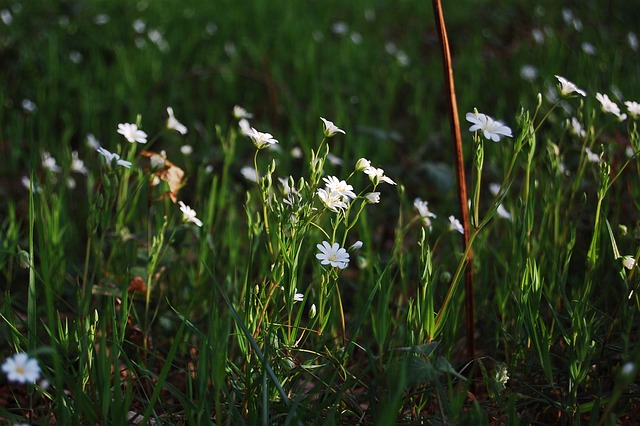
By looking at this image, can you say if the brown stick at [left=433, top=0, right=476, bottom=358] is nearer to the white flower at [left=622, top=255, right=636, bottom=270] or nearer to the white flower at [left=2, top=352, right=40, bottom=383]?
the white flower at [left=622, top=255, right=636, bottom=270]

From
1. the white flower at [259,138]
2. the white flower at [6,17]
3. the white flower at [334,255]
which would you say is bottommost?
the white flower at [6,17]

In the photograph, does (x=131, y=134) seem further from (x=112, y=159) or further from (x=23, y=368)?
(x=23, y=368)

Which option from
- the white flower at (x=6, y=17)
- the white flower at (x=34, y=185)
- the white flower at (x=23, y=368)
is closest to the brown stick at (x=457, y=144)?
the white flower at (x=23, y=368)

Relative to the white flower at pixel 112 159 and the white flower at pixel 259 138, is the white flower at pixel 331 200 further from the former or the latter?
the white flower at pixel 112 159

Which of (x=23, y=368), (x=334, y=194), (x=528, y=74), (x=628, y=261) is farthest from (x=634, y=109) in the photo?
(x=528, y=74)

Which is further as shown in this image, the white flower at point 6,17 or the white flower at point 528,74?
the white flower at point 6,17

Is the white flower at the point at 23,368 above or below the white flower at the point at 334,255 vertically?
above

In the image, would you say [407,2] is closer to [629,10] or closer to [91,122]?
[629,10]

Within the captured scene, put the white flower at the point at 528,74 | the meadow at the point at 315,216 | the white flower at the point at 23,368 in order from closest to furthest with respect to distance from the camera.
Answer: the white flower at the point at 23,368, the meadow at the point at 315,216, the white flower at the point at 528,74

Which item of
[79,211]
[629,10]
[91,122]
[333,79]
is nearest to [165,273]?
[79,211]
